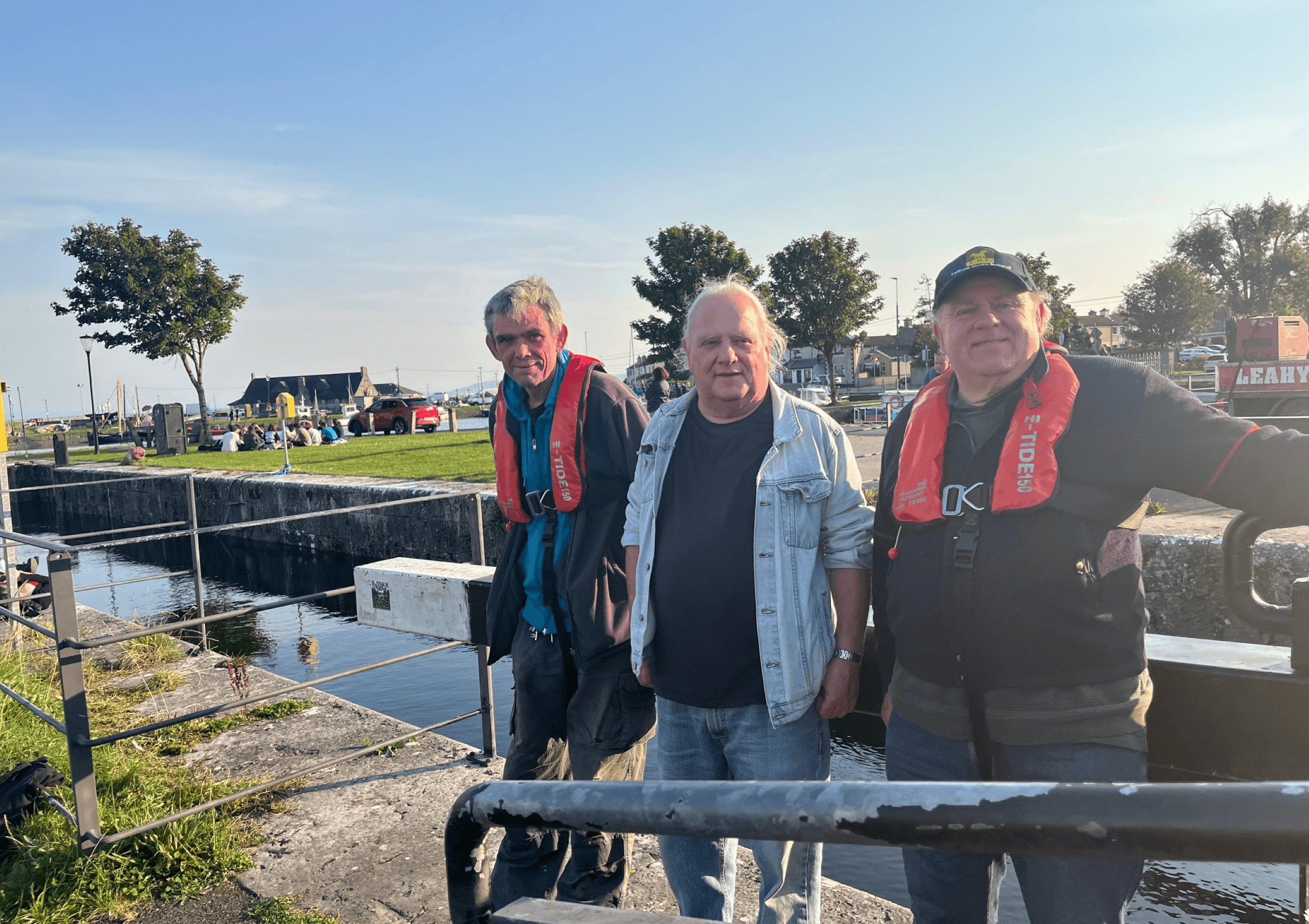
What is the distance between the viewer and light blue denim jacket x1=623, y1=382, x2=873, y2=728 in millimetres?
2164

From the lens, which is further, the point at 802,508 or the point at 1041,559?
the point at 802,508

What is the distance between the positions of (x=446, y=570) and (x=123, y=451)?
35.1 meters

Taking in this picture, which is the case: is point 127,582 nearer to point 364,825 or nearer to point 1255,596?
point 364,825

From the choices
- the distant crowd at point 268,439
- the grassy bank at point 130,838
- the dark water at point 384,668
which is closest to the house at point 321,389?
the distant crowd at point 268,439

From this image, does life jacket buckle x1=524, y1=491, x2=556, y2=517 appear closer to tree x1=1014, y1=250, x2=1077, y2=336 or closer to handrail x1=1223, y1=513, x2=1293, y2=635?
handrail x1=1223, y1=513, x2=1293, y2=635

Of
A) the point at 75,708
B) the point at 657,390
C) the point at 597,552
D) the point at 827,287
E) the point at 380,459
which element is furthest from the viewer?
the point at 827,287

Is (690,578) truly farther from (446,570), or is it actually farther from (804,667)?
(446,570)

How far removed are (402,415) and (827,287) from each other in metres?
19.7

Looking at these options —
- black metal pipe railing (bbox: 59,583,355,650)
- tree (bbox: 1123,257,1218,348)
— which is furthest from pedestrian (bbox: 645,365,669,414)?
tree (bbox: 1123,257,1218,348)

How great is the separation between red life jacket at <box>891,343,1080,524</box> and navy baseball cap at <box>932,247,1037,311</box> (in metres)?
0.17

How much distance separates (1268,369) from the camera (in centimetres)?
1325

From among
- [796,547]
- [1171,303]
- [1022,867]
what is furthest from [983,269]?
[1171,303]

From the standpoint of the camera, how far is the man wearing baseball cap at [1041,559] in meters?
1.71

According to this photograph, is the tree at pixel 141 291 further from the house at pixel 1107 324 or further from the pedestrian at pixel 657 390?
the house at pixel 1107 324
